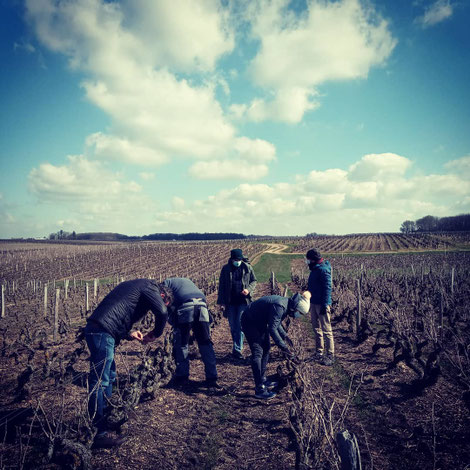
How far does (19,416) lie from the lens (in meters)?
3.79

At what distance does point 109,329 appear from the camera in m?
3.12

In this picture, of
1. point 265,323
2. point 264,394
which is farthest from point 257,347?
point 264,394

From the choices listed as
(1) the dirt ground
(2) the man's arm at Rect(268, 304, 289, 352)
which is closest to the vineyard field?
(1) the dirt ground

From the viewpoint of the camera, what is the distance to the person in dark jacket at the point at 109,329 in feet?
10.2

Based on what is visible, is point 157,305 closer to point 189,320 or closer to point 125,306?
point 125,306

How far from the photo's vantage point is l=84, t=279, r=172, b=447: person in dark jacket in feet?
10.2

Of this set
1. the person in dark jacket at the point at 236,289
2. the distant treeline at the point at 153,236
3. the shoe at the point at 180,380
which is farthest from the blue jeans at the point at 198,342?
the distant treeline at the point at 153,236

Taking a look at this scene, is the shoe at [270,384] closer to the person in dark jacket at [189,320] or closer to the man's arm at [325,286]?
the person in dark jacket at [189,320]

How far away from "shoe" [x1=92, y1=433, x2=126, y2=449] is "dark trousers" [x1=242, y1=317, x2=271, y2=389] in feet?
5.81

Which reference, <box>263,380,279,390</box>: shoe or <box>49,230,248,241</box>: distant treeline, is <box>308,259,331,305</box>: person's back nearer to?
<box>263,380,279,390</box>: shoe

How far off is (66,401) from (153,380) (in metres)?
1.22

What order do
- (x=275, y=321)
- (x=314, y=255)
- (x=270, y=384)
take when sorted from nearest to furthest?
1. (x=275, y=321)
2. (x=270, y=384)
3. (x=314, y=255)

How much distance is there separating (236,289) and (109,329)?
273cm

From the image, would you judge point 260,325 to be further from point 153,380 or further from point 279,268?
point 279,268
